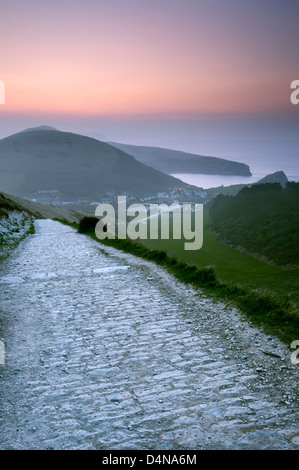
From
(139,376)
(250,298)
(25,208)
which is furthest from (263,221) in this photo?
(139,376)

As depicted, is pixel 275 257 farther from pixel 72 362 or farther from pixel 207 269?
pixel 72 362

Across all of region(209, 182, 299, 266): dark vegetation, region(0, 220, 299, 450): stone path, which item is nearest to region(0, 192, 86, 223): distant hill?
region(0, 220, 299, 450): stone path

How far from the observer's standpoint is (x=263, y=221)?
11256cm

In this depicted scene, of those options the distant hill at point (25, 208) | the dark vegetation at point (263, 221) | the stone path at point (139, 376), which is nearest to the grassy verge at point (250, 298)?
the stone path at point (139, 376)

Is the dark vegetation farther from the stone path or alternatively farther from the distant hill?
the stone path

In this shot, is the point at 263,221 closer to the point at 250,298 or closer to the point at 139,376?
the point at 250,298

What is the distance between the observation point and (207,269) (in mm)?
11398

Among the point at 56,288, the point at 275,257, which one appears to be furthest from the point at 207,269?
the point at 275,257

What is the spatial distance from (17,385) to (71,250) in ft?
46.3

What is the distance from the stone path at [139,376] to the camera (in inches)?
164

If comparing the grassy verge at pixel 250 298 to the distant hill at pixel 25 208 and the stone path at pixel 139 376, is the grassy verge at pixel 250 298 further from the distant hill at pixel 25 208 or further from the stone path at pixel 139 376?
the distant hill at pixel 25 208

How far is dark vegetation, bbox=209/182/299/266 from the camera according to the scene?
82625 millimetres

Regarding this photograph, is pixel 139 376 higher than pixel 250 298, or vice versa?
pixel 250 298

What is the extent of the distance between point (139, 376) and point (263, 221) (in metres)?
115
